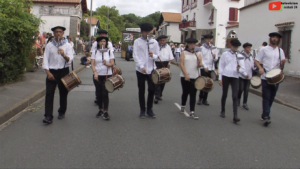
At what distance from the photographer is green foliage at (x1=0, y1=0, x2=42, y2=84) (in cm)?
955

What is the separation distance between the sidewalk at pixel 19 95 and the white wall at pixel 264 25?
11954 millimetres

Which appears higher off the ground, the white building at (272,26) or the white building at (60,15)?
the white building at (60,15)

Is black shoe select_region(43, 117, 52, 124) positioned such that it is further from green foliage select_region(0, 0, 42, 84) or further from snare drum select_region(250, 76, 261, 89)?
snare drum select_region(250, 76, 261, 89)

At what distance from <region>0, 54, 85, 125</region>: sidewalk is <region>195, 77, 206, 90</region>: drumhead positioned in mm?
4126

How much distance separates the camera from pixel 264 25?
1833 centimetres

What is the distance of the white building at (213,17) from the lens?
35.8 m

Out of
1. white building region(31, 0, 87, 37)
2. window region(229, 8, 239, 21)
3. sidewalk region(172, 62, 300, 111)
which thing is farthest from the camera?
white building region(31, 0, 87, 37)

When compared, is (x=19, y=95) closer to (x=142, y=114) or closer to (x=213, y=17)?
(x=142, y=114)

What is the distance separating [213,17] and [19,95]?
31680 mm

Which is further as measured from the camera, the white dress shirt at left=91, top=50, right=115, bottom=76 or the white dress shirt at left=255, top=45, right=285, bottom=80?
the white dress shirt at left=91, top=50, right=115, bottom=76

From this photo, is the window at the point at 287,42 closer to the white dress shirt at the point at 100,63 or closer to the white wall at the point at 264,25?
the white wall at the point at 264,25

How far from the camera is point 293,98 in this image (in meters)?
10.3

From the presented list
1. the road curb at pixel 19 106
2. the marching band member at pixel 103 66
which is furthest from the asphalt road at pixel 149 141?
the marching band member at pixel 103 66

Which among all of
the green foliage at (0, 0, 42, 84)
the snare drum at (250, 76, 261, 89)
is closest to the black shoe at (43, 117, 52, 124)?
the green foliage at (0, 0, 42, 84)
